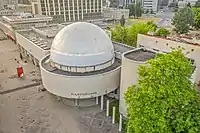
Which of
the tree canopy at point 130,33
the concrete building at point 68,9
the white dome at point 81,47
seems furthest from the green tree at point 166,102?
the concrete building at point 68,9

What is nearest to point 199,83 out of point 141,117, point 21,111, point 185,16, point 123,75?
point 123,75

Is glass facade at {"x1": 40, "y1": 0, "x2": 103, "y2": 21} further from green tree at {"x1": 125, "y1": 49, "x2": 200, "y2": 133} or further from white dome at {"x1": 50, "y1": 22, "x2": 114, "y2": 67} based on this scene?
green tree at {"x1": 125, "y1": 49, "x2": 200, "y2": 133}

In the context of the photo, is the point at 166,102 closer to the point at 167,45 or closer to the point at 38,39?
the point at 167,45

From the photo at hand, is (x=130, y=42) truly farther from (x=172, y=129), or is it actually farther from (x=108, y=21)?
(x=108, y=21)

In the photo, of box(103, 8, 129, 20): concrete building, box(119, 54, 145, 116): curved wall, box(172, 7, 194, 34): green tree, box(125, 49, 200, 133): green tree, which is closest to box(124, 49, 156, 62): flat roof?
box(119, 54, 145, 116): curved wall

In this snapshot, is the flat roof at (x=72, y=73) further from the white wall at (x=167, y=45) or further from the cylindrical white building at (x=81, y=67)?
the white wall at (x=167, y=45)
